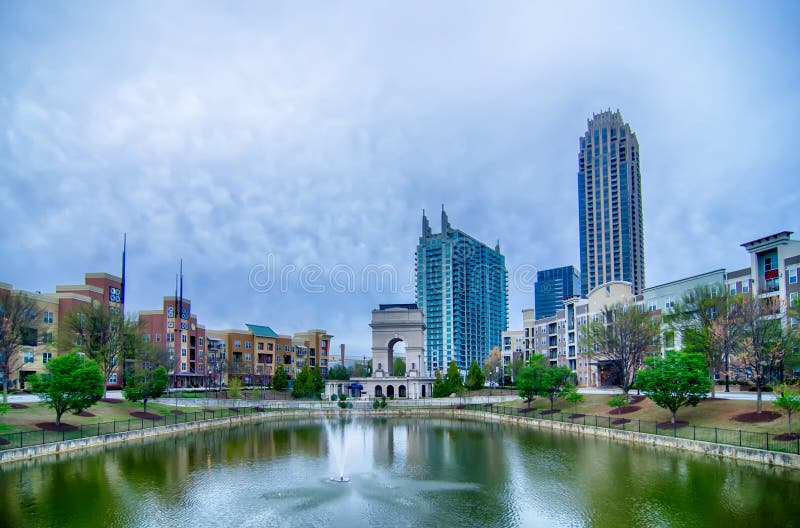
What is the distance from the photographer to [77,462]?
3778cm

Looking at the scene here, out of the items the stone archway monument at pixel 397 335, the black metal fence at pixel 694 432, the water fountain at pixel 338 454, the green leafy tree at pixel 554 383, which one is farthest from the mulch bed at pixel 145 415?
the stone archway monument at pixel 397 335

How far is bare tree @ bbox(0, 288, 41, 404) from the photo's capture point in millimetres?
57281

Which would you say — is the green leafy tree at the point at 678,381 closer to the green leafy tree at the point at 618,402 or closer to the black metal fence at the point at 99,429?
the green leafy tree at the point at 618,402

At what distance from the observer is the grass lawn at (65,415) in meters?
45.3

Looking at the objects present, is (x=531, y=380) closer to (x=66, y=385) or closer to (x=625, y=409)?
(x=625, y=409)

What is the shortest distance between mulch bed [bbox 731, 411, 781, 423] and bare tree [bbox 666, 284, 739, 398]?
8053mm

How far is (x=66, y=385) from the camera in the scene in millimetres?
46500

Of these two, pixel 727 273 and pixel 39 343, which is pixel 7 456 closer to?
pixel 39 343

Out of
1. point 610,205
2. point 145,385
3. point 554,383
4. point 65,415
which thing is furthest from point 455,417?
point 610,205

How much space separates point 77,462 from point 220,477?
11.2 m

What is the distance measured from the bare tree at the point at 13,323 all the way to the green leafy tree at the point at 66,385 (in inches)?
391

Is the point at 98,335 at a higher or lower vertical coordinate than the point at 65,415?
higher

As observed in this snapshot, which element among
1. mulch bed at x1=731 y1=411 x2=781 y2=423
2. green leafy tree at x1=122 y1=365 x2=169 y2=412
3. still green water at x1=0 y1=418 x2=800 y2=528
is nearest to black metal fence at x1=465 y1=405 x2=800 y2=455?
mulch bed at x1=731 y1=411 x2=781 y2=423

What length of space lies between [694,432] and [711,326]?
16911 millimetres
